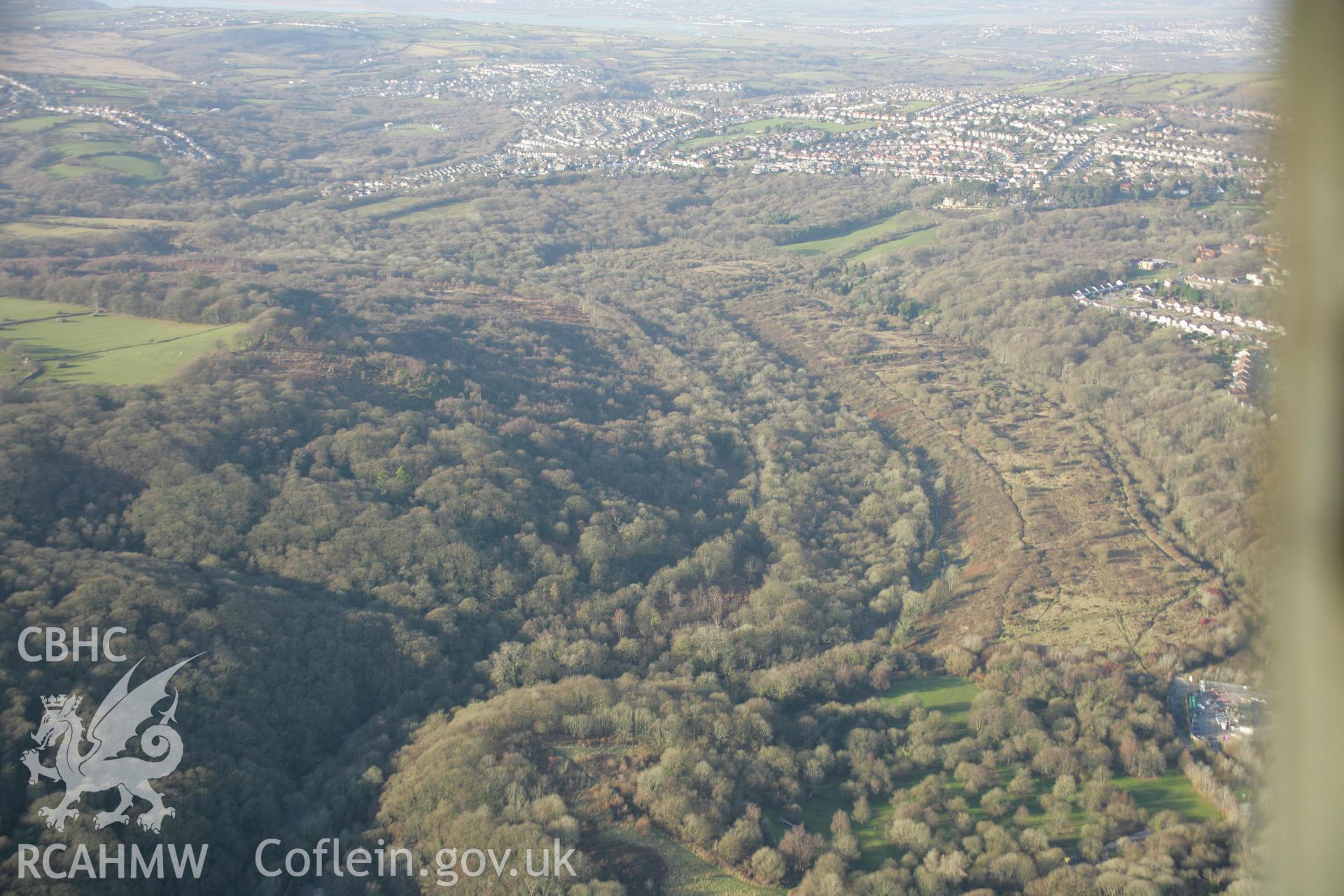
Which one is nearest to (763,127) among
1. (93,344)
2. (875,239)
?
(875,239)

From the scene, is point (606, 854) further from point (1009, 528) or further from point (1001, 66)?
point (1001, 66)

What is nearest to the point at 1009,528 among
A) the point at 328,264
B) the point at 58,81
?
the point at 328,264

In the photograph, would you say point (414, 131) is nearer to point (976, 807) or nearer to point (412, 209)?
point (412, 209)

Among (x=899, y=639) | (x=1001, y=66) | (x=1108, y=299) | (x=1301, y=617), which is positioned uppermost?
(x=1001, y=66)

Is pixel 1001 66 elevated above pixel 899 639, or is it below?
above
